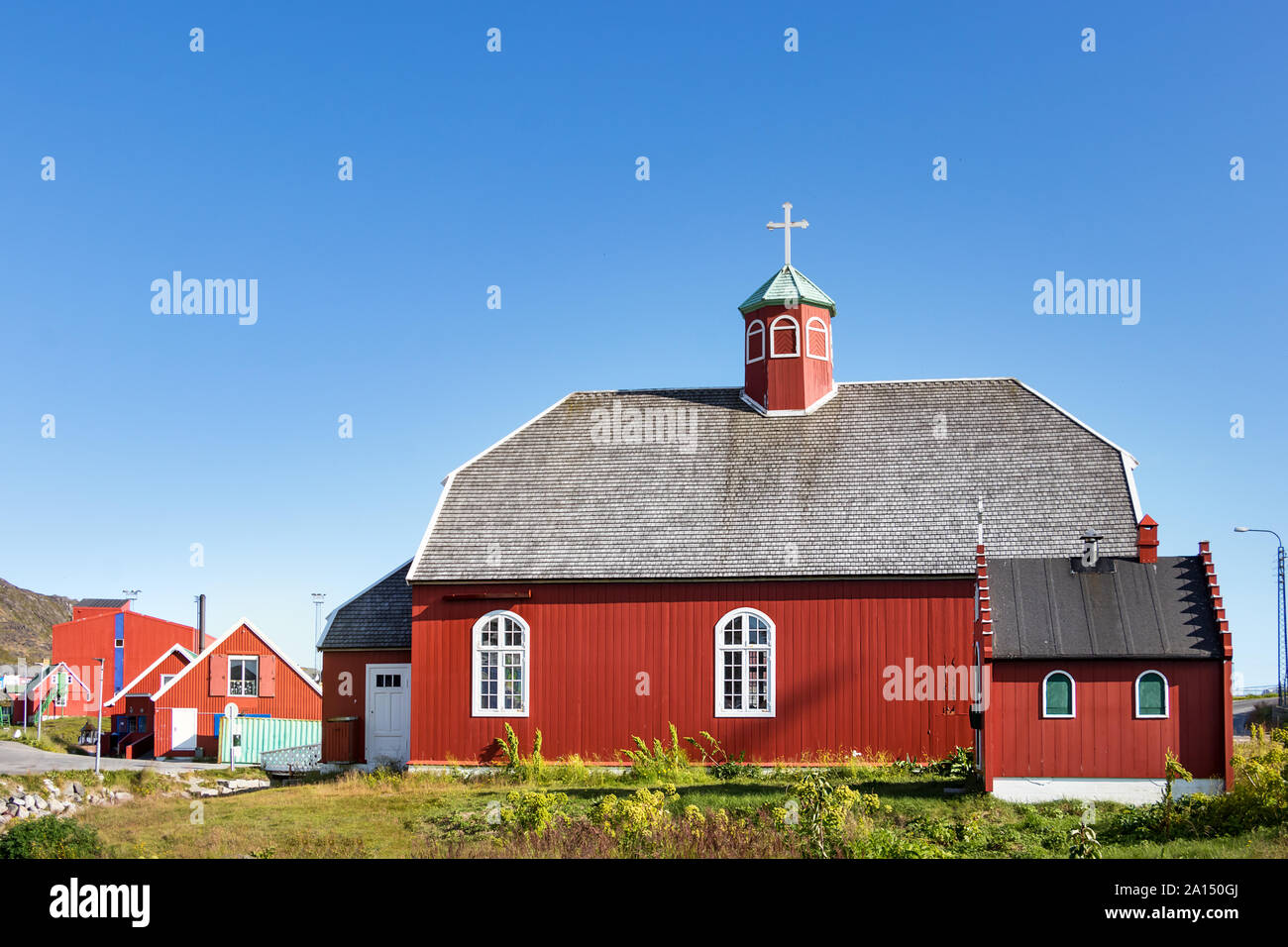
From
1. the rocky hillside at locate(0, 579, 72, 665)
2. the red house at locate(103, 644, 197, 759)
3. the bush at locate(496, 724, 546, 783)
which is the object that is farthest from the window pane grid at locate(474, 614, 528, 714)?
the rocky hillside at locate(0, 579, 72, 665)

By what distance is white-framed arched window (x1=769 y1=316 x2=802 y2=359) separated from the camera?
29.2 meters

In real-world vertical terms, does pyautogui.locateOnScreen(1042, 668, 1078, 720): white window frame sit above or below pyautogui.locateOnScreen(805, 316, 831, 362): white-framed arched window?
below

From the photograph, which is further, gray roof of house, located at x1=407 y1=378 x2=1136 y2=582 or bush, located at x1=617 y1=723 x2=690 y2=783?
gray roof of house, located at x1=407 y1=378 x2=1136 y2=582

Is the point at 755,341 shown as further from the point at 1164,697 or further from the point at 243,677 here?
the point at 243,677

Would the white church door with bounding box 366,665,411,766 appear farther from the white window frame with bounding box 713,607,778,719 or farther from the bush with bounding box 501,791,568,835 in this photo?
the bush with bounding box 501,791,568,835

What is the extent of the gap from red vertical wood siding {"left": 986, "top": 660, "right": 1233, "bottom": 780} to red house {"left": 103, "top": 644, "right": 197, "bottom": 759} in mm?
34586

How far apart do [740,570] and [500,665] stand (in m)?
5.77

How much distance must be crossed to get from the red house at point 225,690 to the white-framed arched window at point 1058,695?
31597 millimetres

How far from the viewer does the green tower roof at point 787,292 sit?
2947cm

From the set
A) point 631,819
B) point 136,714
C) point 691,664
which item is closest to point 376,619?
point 691,664

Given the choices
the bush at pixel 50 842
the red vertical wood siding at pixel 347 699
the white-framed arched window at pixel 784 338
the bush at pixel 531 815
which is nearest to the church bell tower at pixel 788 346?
the white-framed arched window at pixel 784 338

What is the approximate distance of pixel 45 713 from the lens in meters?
60.1
